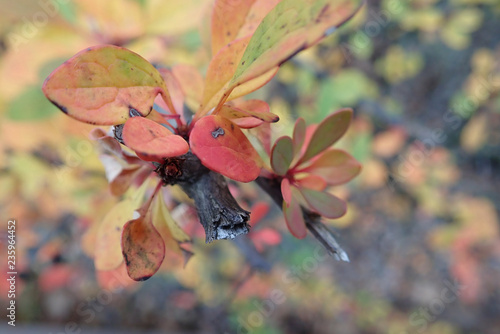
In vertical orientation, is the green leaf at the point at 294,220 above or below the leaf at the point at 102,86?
below

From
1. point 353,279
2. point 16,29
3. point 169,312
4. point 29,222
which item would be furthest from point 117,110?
point 353,279

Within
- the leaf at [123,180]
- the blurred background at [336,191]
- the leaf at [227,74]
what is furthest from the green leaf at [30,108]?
the leaf at [227,74]

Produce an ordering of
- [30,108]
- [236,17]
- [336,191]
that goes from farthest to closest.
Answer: [336,191] < [30,108] < [236,17]

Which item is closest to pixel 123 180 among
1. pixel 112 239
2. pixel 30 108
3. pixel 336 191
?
pixel 112 239

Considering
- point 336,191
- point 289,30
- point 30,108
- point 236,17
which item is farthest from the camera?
point 336,191

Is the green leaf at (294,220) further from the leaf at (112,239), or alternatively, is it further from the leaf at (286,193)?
the leaf at (112,239)

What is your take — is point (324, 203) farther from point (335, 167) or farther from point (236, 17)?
point (236, 17)

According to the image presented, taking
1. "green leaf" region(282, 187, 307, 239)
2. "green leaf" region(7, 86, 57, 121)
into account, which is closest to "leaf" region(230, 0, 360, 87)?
"green leaf" region(282, 187, 307, 239)
